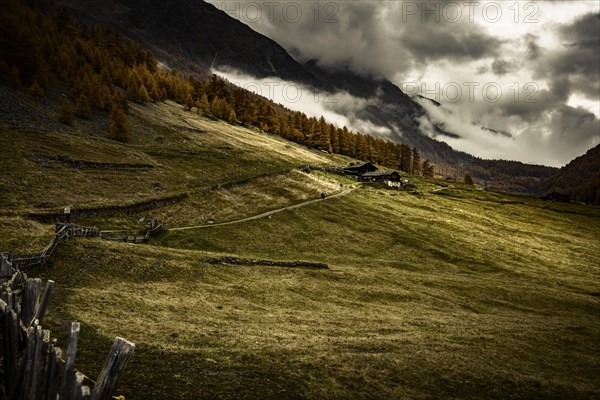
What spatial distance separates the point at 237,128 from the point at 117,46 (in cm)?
6582

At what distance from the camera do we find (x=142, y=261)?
3525cm

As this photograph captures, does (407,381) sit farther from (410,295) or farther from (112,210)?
Answer: (112,210)

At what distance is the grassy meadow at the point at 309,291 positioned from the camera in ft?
55.4

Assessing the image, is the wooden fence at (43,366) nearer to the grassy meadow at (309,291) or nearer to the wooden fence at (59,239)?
the grassy meadow at (309,291)

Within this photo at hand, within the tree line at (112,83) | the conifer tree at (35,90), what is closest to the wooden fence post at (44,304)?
the tree line at (112,83)

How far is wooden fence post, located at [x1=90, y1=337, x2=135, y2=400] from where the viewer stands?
6.55 m

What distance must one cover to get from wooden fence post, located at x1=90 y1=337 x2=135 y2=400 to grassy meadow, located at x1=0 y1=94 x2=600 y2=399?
693 centimetres

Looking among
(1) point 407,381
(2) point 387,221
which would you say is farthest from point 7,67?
(1) point 407,381

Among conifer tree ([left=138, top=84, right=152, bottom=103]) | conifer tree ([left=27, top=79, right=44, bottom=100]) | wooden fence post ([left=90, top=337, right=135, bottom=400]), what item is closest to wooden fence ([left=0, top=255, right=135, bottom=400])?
wooden fence post ([left=90, top=337, right=135, bottom=400])

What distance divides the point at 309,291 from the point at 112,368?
102 feet

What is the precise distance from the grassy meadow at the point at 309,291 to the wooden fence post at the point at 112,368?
693 cm

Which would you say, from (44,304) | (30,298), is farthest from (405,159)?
(30,298)

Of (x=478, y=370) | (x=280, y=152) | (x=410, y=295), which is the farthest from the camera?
(x=280, y=152)

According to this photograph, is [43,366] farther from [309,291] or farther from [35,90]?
[35,90]
